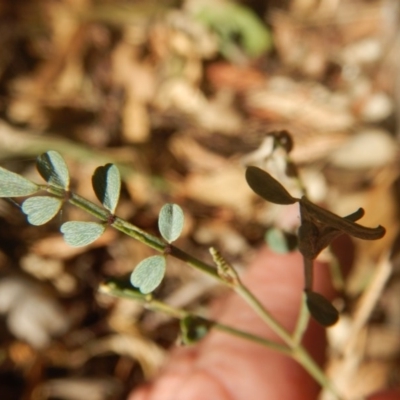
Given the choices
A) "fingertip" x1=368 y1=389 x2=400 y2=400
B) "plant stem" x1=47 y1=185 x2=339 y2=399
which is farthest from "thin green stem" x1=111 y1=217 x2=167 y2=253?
"fingertip" x1=368 y1=389 x2=400 y2=400

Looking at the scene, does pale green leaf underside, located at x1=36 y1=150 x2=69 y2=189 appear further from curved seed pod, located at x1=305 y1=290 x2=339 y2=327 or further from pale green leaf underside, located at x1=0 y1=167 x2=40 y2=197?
curved seed pod, located at x1=305 y1=290 x2=339 y2=327

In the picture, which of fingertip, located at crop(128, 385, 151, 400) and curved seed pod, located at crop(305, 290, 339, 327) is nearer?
curved seed pod, located at crop(305, 290, 339, 327)

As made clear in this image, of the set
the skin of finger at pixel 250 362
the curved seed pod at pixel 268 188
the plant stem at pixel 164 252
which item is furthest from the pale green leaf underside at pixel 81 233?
the skin of finger at pixel 250 362

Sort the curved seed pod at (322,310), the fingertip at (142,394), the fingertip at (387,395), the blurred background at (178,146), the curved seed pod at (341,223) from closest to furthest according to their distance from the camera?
the curved seed pod at (341,223) → the curved seed pod at (322,310) → the fingertip at (387,395) → the fingertip at (142,394) → the blurred background at (178,146)

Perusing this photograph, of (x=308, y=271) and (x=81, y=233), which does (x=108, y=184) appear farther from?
(x=308, y=271)

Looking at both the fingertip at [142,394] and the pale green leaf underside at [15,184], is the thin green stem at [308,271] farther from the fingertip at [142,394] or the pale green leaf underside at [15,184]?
the fingertip at [142,394]

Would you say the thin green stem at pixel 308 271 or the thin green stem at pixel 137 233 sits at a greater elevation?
the thin green stem at pixel 137 233
